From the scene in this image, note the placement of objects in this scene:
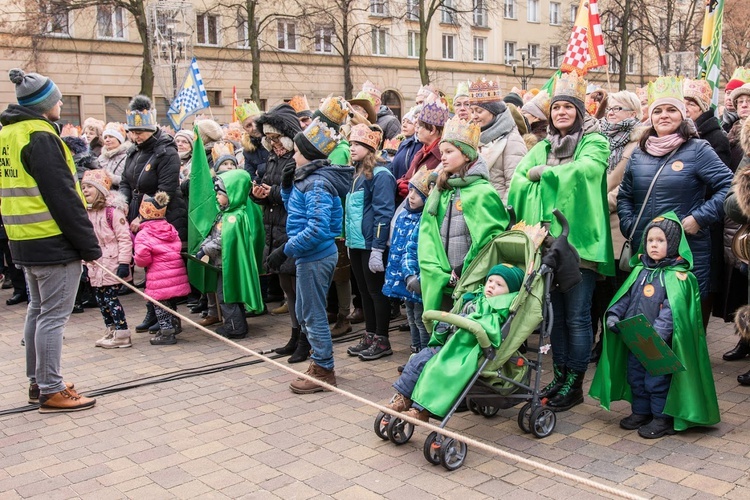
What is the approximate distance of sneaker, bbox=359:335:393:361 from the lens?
22.9ft

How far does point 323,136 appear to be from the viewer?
242 inches

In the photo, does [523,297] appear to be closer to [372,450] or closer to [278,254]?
[372,450]

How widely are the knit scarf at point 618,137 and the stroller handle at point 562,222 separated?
1.65m

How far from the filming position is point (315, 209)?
19.5 ft

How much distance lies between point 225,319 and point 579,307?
388 cm

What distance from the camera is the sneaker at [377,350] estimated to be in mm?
6969

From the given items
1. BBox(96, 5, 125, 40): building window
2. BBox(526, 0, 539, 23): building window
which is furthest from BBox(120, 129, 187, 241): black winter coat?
BBox(526, 0, 539, 23): building window

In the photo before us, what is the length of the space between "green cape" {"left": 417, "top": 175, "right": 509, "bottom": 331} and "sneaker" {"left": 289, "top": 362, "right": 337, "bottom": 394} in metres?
1.08

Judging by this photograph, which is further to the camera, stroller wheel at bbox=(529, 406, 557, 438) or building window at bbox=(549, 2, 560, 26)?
building window at bbox=(549, 2, 560, 26)

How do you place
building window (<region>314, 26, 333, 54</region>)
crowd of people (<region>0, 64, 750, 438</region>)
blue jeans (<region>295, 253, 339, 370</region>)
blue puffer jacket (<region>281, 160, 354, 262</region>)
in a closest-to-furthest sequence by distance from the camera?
crowd of people (<region>0, 64, 750, 438</region>) < blue puffer jacket (<region>281, 160, 354, 262</region>) < blue jeans (<region>295, 253, 339, 370</region>) < building window (<region>314, 26, 333, 54</region>)

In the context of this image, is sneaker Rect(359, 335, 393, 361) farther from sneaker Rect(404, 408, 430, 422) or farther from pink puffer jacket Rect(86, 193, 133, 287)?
pink puffer jacket Rect(86, 193, 133, 287)

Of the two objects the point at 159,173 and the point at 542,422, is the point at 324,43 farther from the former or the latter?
the point at 542,422

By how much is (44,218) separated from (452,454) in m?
3.36

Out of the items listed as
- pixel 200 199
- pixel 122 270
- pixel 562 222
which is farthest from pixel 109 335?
pixel 562 222
